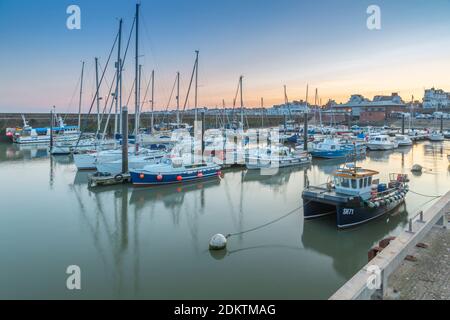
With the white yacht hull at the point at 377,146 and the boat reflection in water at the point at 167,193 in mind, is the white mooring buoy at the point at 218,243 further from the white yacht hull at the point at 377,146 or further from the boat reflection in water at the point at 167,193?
the white yacht hull at the point at 377,146

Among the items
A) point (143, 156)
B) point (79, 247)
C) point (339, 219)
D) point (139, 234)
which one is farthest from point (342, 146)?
point (79, 247)

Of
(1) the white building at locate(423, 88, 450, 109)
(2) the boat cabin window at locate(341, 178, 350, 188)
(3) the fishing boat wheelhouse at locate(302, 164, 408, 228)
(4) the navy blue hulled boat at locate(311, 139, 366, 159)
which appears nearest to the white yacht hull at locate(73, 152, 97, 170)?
(3) the fishing boat wheelhouse at locate(302, 164, 408, 228)

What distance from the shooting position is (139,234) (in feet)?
44.4

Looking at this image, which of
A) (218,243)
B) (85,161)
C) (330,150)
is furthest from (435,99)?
(218,243)

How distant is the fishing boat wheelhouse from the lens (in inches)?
515

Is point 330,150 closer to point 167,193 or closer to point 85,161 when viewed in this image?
point 167,193

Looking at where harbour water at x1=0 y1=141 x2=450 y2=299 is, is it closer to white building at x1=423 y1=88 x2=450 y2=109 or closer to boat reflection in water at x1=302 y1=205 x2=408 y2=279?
boat reflection in water at x1=302 y1=205 x2=408 y2=279

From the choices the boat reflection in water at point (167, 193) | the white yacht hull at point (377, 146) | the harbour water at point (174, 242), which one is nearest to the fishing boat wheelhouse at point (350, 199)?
the harbour water at point (174, 242)

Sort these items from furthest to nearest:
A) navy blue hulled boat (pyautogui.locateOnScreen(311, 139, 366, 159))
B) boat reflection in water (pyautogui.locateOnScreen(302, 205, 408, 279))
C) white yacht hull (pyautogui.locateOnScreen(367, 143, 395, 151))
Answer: white yacht hull (pyautogui.locateOnScreen(367, 143, 395, 151)) < navy blue hulled boat (pyautogui.locateOnScreen(311, 139, 366, 159)) < boat reflection in water (pyautogui.locateOnScreen(302, 205, 408, 279))

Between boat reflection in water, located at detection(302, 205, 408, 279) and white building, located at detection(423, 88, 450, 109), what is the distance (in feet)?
438

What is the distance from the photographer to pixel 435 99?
141m

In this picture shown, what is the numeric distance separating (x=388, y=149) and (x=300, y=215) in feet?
113

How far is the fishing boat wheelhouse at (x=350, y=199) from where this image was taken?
13.1m

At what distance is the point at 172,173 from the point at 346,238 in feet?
42.0
